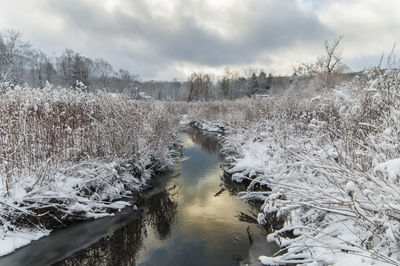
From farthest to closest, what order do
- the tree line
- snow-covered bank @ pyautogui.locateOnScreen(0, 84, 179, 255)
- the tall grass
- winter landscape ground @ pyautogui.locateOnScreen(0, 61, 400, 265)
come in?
1. the tree line
2. the tall grass
3. snow-covered bank @ pyautogui.locateOnScreen(0, 84, 179, 255)
4. winter landscape ground @ pyautogui.locateOnScreen(0, 61, 400, 265)

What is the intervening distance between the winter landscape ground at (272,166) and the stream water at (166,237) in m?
0.31

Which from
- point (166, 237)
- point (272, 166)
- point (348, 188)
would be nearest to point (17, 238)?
point (166, 237)

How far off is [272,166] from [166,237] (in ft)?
8.29

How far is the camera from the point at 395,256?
6.54ft

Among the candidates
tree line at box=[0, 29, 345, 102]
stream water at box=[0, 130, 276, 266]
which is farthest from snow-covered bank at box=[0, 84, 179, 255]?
tree line at box=[0, 29, 345, 102]

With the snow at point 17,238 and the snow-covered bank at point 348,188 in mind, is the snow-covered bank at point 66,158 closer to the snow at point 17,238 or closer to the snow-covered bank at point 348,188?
the snow at point 17,238

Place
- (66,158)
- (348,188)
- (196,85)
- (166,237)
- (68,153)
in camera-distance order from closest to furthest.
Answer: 1. (348,188)
2. (166,237)
3. (66,158)
4. (68,153)
5. (196,85)

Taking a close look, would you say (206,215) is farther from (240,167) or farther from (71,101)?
(71,101)

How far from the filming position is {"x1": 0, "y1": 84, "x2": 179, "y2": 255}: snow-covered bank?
383cm

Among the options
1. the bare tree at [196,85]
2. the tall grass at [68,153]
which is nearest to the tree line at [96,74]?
the bare tree at [196,85]

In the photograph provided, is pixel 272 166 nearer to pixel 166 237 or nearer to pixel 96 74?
pixel 166 237

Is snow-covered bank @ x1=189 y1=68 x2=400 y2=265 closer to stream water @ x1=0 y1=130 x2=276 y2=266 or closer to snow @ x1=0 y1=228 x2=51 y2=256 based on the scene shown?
stream water @ x1=0 y1=130 x2=276 y2=266

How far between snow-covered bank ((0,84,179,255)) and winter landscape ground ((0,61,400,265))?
0.02 meters

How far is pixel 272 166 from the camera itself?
13.5 feet
